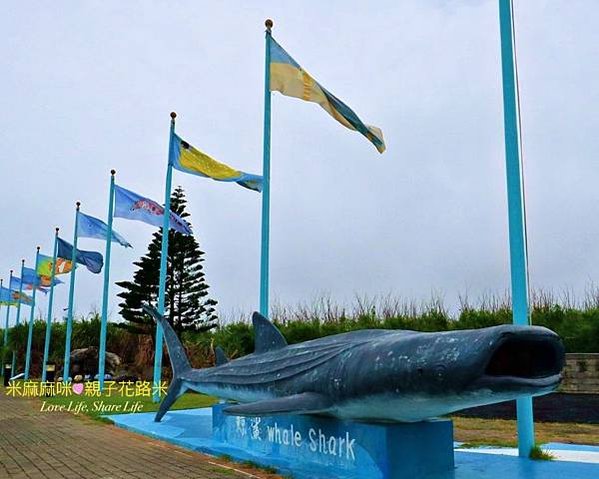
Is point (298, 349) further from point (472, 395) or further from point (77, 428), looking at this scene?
point (77, 428)

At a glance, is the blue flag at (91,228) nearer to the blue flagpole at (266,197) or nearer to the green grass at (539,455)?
the blue flagpole at (266,197)

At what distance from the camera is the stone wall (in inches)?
707

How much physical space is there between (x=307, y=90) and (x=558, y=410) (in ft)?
31.0

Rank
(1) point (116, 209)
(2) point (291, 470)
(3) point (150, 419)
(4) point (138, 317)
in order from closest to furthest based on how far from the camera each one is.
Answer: (2) point (291, 470), (3) point (150, 419), (1) point (116, 209), (4) point (138, 317)

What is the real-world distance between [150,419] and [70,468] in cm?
446

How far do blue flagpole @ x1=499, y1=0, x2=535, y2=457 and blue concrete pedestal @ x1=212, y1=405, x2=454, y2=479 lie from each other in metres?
1.30

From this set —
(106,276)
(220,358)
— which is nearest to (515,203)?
(220,358)

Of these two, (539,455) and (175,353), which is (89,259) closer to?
(175,353)

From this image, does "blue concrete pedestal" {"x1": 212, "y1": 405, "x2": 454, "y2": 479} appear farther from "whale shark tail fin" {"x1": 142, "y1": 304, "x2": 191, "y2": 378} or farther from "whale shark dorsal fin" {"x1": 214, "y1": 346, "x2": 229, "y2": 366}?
"whale shark tail fin" {"x1": 142, "y1": 304, "x2": 191, "y2": 378}

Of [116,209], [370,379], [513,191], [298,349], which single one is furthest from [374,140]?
[116,209]

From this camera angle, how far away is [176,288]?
3509cm

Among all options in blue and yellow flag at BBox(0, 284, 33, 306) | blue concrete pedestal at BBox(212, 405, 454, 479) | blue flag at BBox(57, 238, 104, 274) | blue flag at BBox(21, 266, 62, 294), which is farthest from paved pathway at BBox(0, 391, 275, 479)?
blue and yellow flag at BBox(0, 284, 33, 306)

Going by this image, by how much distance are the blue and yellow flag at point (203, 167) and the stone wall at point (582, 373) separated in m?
11.5

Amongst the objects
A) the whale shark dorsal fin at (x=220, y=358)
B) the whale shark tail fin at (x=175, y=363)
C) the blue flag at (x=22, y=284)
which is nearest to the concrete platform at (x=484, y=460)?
the whale shark tail fin at (x=175, y=363)
